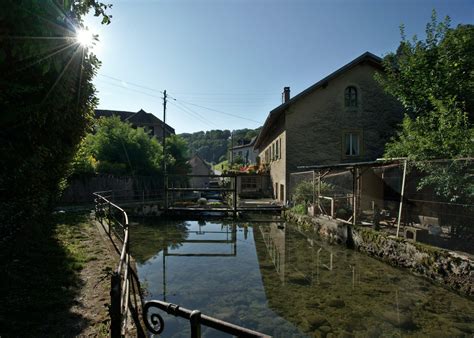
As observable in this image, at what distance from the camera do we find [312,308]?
5.93 m

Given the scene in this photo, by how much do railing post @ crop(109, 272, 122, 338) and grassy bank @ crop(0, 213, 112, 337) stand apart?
105 cm

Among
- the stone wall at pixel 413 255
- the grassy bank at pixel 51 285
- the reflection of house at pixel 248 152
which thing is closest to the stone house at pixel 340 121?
the stone wall at pixel 413 255

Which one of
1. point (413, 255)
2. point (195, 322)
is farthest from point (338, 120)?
point (195, 322)

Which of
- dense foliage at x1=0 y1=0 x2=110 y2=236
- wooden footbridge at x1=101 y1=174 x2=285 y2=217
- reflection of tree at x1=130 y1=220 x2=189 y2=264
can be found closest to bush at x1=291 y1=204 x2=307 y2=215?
wooden footbridge at x1=101 y1=174 x2=285 y2=217

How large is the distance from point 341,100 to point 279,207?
8227 millimetres

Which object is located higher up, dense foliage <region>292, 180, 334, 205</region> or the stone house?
the stone house

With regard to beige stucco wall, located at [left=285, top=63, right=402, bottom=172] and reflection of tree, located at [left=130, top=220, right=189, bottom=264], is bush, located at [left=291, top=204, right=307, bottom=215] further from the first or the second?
reflection of tree, located at [left=130, top=220, right=189, bottom=264]

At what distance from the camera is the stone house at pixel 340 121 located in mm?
19359

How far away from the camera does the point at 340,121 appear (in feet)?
65.1

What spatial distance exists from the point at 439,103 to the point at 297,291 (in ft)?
27.9

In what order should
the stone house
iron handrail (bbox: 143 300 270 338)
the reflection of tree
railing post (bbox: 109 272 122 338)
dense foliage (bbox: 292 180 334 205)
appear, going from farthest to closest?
the stone house → dense foliage (bbox: 292 180 334 205) → the reflection of tree → railing post (bbox: 109 272 122 338) → iron handrail (bbox: 143 300 270 338)

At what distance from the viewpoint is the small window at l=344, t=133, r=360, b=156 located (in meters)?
19.9

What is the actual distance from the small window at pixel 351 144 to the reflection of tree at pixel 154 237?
11.7 m

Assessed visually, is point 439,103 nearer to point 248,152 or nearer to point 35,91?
point 35,91
